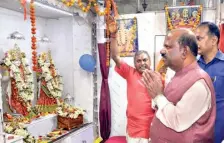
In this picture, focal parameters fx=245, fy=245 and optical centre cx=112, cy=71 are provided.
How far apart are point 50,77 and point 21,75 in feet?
1.95

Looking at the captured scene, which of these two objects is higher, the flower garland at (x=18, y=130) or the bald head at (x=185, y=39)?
the bald head at (x=185, y=39)

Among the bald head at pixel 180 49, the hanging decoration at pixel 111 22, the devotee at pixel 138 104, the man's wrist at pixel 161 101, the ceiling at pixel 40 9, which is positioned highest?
the ceiling at pixel 40 9

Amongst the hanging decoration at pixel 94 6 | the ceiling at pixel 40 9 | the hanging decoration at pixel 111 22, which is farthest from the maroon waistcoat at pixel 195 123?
the ceiling at pixel 40 9

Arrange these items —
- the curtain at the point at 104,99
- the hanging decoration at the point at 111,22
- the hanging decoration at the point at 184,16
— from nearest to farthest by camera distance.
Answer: the hanging decoration at the point at 111,22 → the hanging decoration at the point at 184,16 → the curtain at the point at 104,99

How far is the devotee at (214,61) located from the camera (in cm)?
195

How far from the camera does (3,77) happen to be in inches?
126

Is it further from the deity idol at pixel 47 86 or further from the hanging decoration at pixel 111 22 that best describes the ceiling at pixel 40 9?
the hanging decoration at pixel 111 22

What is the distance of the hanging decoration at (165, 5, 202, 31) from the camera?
3.80 meters

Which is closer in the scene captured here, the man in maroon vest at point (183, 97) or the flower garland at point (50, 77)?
the man in maroon vest at point (183, 97)

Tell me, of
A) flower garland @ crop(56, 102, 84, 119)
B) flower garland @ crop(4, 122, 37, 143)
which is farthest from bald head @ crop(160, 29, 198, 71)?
flower garland @ crop(56, 102, 84, 119)

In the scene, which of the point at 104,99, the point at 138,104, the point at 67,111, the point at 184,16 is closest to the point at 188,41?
the point at 138,104

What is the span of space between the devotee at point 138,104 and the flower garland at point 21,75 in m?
1.30

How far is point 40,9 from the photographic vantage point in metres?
3.67

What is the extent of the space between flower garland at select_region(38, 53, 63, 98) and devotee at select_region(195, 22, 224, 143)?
2.55 metres
